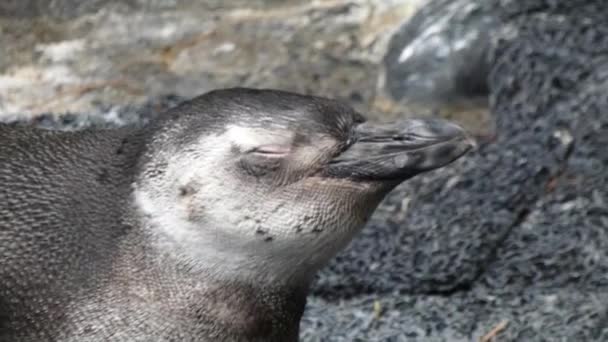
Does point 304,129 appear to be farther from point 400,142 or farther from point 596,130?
point 596,130

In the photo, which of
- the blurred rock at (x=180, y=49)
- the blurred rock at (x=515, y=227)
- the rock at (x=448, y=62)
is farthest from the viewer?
the blurred rock at (x=180, y=49)

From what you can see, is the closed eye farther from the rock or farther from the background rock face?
the rock

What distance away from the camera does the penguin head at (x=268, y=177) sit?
196cm

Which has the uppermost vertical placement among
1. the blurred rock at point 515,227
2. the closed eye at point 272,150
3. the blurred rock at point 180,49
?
the closed eye at point 272,150

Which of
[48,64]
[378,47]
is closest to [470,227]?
[378,47]

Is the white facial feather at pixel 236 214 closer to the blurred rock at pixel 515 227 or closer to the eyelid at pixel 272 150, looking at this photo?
the eyelid at pixel 272 150

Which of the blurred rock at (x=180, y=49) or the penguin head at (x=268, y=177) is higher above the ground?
the penguin head at (x=268, y=177)

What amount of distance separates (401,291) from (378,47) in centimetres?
146

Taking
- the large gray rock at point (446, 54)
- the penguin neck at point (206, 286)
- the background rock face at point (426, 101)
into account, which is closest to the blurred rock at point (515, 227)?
the background rock face at point (426, 101)

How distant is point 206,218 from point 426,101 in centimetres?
216

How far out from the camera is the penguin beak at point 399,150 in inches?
78.1

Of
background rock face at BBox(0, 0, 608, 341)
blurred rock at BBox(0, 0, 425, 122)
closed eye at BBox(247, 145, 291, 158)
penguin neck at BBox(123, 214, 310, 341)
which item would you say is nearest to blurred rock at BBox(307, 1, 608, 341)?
background rock face at BBox(0, 0, 608, 341)

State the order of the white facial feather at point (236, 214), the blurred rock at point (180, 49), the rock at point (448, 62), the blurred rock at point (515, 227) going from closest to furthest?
the white facial feather at point (236, 214) → the blurred rock at point (515, 227) → the rock at point (448, 62) → the blurred rock at point (180, 49)

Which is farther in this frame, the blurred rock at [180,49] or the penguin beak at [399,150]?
the blurred rock at [180,49]
